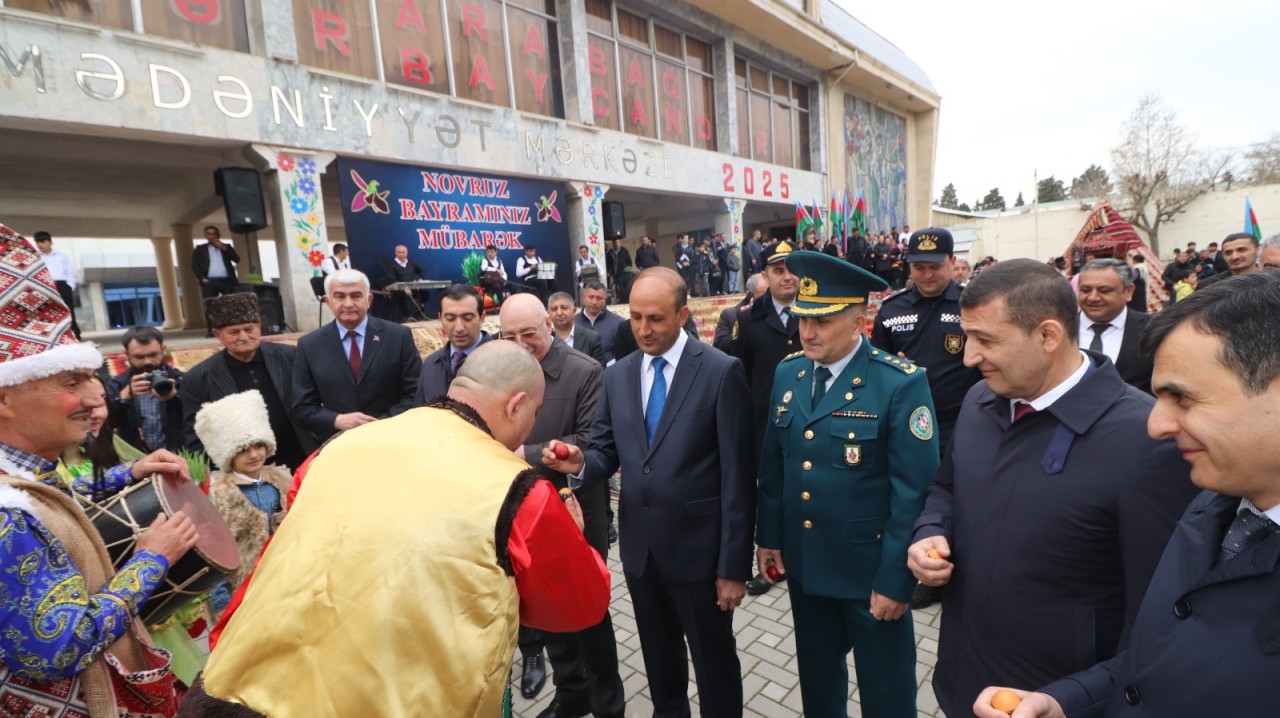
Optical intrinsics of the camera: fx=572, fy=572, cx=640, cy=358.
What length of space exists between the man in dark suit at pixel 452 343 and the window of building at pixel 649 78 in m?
13.3

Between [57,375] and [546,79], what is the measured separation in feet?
49.1

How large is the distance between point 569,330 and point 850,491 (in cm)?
354

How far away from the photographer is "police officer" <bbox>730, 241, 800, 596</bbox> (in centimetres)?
445

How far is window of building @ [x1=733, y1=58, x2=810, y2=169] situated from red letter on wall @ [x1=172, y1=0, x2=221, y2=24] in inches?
603

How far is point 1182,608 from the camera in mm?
1128

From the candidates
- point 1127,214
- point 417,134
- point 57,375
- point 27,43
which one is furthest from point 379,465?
point 1127,214

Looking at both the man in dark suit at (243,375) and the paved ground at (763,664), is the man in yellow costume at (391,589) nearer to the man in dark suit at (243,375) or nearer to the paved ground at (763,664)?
the paved ground at (763,664)

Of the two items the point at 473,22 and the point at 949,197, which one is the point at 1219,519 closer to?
the point at 473,22

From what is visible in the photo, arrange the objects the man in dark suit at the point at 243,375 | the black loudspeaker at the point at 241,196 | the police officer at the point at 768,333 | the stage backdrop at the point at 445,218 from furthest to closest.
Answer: the stage backdrop at the point at 445,218 → the black loudspeaker at the point at 241,196 → the police officer at the point at 768,333 → the man in dark suit at the point at 243,375

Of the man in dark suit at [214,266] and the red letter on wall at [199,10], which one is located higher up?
the red letter on wall at [199,10]

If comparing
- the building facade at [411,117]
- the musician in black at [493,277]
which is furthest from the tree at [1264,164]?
the musician in black at [493,277]

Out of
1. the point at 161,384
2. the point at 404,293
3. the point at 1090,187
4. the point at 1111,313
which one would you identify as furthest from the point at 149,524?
the point at 1090,187

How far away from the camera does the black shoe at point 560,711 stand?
298 centimetres

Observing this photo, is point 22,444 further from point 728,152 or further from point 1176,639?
point 728,152
